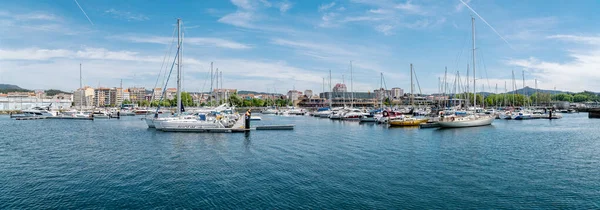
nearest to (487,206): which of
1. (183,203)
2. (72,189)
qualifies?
(183,203)

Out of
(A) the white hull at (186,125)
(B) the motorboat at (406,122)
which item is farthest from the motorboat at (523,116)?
(A) the white hull at (186,125)

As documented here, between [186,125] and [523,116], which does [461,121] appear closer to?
[186,125]

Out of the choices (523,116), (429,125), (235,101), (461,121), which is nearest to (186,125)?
(429,125)

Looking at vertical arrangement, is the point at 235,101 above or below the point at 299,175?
above

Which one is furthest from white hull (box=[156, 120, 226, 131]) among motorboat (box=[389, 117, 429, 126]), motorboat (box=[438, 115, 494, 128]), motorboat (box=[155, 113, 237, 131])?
motorboat (box=[438, 115, 494, 128])

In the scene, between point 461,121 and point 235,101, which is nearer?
point 461,121

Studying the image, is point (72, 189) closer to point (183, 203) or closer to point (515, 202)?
point (183, 203)

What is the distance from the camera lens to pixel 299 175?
69.3 feet

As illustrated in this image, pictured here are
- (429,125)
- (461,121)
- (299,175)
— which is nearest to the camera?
(299,175)

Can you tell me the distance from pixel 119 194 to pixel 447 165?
61.5ft

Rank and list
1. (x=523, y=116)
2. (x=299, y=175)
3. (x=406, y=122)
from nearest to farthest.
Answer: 1. (x=299, y=175)
2. (x=406, y=122)
3. (x=523, y=116)

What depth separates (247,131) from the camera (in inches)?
1833

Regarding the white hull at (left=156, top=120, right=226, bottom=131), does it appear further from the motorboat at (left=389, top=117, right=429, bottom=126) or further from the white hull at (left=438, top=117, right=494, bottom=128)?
the white hull at (left=438, top=117, right=494, bottom=128)

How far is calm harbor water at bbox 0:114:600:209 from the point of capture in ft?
53.1
